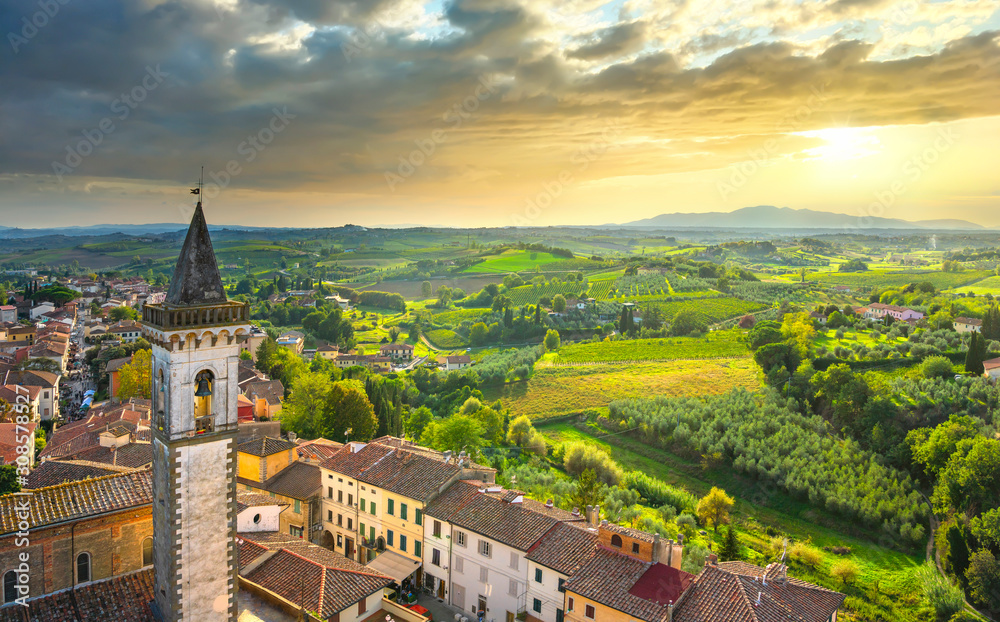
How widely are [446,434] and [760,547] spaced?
20.1 metres

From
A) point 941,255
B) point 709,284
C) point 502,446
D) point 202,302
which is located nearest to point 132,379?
point 502,446

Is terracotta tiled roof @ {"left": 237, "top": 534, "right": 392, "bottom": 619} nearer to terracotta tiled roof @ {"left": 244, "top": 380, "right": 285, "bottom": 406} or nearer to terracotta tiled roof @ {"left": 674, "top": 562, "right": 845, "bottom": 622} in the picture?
terracotta tiled roof @ {"left": 674, "top": 562, "right": 845, "bottom": 622}

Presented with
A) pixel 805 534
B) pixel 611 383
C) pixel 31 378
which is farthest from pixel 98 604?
pixel 611 383

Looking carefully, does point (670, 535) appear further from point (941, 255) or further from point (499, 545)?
point (941, 255)

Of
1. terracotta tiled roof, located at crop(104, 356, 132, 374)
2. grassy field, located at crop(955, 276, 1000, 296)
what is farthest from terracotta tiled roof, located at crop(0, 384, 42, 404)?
grassy field, located at crop(955, 276, 1000, 296)

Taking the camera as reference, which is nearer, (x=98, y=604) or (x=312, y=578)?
(x=98, y=604)

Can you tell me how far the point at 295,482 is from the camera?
29.5 metres

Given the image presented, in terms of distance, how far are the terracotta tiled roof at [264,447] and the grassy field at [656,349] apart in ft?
151

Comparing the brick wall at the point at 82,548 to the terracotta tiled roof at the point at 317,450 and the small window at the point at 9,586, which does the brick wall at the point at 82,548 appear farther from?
the terracotta tiled roof at the point at 317,450

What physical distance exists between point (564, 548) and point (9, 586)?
639 inches

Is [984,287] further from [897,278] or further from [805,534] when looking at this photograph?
[805,534]

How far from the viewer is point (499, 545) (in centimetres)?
2281

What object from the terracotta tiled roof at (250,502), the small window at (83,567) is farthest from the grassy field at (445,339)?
the small window at (83,567)

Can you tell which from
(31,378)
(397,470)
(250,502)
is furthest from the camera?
(31,378)
